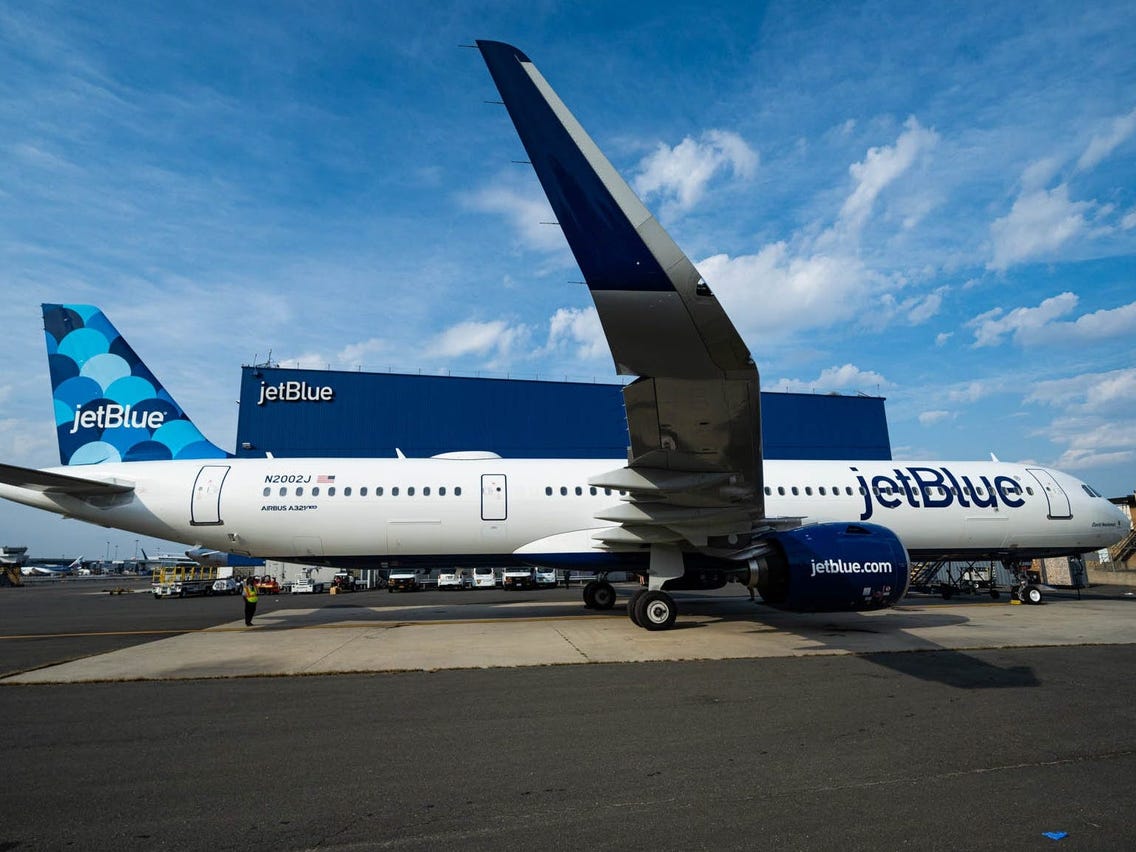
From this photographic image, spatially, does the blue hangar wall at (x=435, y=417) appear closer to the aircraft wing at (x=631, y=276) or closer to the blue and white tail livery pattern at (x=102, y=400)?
the blue and white tail livery pattern at (x=102, y=400)

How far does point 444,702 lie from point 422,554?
23.6ft

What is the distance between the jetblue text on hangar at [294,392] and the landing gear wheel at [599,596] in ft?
72.4

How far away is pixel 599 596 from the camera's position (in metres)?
15.3

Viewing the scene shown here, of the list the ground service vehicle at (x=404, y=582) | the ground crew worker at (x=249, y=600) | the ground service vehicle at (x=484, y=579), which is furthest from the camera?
the ground service vehicle at (x=484, y=579)

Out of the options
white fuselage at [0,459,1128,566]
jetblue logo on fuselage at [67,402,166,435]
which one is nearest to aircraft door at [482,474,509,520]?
white fuselage at [0,459,1128,566]

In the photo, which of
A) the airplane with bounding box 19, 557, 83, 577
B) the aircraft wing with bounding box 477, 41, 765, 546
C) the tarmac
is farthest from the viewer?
the airplane with bounding box 19, 557, 83, 577

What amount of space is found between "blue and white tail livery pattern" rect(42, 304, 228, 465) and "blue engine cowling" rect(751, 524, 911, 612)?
11.5 meters

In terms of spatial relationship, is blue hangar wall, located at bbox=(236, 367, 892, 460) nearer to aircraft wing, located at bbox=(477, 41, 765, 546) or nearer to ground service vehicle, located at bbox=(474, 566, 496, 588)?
ground service vehicle, located at bbox=(474, 566, 496, 588)

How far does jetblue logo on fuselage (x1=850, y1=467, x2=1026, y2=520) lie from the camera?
14344 millimetres

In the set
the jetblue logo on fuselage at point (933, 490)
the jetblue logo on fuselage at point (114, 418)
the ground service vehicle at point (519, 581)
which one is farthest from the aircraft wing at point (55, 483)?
the ground service vehicle at point (519, 581)

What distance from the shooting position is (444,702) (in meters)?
6.11

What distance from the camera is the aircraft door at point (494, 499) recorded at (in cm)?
1303

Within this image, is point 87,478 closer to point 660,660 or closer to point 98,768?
point 98,768

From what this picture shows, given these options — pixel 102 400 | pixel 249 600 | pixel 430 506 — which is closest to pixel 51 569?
pixel 102 400
